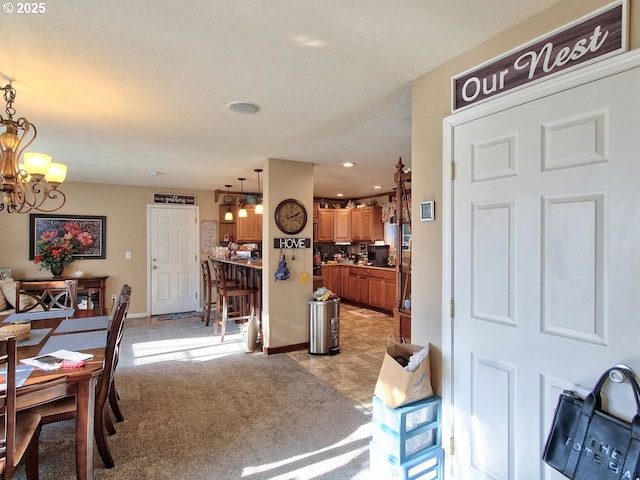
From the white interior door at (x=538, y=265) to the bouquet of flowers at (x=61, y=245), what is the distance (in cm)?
608

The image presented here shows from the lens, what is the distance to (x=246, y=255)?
602cm

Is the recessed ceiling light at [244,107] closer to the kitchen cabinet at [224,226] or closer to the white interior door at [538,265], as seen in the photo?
the white interior door at [538,265]

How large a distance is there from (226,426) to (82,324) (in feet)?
4.54

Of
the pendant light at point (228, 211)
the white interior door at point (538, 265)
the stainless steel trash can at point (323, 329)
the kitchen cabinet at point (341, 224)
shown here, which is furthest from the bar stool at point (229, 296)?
the white interior door at point (538, 265)

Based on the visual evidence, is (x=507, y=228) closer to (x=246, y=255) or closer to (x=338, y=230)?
(x=246, y=255)

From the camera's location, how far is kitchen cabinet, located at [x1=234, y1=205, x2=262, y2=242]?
6.82m

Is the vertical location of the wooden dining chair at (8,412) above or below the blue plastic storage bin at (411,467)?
above

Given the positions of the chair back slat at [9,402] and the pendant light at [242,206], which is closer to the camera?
the chair back slat at [9,402]

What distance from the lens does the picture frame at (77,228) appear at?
18.4 feet

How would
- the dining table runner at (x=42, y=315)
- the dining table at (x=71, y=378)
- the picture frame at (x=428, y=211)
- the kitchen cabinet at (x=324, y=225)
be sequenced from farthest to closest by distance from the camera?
the kitchen cabinet at (x=324, y=225)
the dining table runner at (x=42, y=315)
the picture frame at (x=428, y=211)
the dining table at (x=71, y=378)

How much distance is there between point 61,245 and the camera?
18.5 ft

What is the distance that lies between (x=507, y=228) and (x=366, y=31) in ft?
3.85

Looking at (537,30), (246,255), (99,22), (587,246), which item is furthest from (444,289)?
(246,255)

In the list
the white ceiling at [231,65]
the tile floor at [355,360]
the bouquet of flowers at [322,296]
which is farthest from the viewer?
the bouquet of flowers at [322,296]
